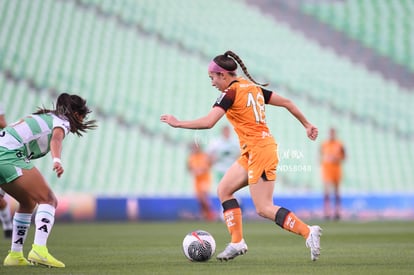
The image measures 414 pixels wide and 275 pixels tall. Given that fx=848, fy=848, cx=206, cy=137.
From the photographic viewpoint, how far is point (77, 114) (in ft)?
26.8

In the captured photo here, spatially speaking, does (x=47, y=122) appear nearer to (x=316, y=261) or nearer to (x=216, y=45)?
(x=316, y=261)

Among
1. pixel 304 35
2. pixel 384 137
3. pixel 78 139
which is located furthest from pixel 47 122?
pixel 304 35

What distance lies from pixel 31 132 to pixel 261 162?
2.26 meters

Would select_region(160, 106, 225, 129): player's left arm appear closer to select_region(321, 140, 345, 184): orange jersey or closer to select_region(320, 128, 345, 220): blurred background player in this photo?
select_region(320, 128, 345, 220): blurred background player

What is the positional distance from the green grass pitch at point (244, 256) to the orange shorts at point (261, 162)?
874 mm

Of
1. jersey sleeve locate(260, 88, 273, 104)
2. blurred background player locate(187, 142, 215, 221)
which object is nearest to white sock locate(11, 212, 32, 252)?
jersey sleeve locate(260, 88, 273, 104)

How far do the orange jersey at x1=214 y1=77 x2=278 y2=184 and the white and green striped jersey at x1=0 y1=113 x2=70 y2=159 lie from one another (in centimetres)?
159

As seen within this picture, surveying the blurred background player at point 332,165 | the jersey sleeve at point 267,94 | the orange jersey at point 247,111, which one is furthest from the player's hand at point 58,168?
the blurred background player at point 332,165

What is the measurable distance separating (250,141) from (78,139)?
15.7 metres

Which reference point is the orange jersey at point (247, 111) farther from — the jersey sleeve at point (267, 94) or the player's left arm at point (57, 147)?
the player's left arm at point (57, 147)

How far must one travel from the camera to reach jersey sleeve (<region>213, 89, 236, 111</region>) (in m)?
8.34

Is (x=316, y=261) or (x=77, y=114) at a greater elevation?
(x=77, y=114)

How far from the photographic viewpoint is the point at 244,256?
375 inches

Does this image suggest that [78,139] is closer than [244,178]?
No
